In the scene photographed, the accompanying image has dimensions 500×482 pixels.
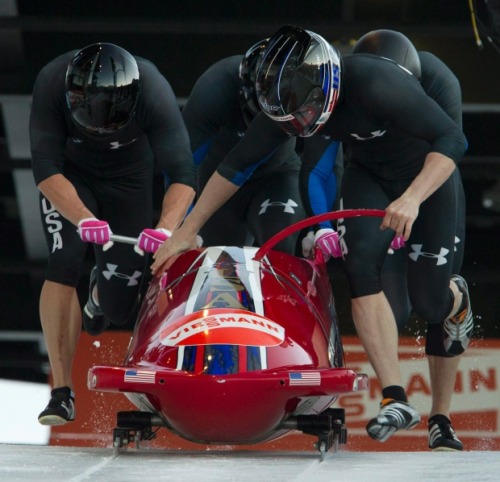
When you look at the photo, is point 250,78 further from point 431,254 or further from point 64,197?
point 431,254

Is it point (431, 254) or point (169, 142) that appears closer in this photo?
point (431, 254)

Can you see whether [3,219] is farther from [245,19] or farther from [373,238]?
[373,238]

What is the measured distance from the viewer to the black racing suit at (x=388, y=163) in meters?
3.94

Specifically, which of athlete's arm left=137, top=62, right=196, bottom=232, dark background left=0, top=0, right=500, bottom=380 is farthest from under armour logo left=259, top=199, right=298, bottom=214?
dark background left=0, top=0, right=500, bottom=380

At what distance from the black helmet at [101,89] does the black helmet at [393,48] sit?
1.02 metres

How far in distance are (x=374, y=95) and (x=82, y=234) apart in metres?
1.11

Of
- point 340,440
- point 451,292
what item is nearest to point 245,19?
point 451,292

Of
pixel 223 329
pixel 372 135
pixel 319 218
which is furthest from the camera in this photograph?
pixel 372 135

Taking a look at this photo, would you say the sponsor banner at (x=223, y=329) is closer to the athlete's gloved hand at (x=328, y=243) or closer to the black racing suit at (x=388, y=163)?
the black racing suit at (x=388, y=163)

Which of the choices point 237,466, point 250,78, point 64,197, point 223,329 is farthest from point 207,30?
point 237,466

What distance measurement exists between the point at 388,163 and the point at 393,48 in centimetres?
69

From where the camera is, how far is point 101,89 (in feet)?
14.0

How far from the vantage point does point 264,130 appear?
4.16m

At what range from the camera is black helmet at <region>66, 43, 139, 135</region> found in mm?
4258
